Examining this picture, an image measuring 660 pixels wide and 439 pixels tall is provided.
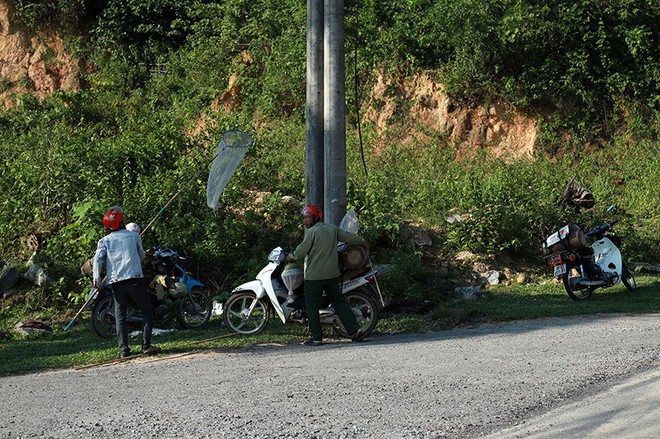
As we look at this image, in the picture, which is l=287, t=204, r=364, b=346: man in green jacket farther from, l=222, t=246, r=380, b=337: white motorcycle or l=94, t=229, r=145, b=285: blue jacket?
l=94, t=229, r=145, b=285: blue jacket

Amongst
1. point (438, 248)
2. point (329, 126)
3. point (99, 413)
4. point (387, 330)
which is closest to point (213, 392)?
point (99, 413)

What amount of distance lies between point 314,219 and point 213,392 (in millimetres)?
3464

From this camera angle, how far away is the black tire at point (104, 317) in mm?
11477

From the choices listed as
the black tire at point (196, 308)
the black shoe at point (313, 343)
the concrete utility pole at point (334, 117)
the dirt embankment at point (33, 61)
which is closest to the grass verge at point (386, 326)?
the black tire at point (196, 308)

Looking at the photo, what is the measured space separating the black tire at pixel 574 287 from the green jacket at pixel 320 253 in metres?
4.59

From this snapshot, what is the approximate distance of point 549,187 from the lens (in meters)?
16.8

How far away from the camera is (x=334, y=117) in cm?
1188

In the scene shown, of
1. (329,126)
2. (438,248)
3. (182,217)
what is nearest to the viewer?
(329,126)

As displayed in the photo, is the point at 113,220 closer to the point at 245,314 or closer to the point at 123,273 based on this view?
the point at 123,273

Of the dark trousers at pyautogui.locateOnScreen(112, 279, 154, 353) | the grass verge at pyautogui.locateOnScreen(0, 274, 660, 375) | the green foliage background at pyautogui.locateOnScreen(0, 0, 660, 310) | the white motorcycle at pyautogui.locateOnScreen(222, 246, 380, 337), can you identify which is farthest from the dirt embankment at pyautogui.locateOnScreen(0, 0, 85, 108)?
the dark trousers at pyautogui.locateOnScreen(112, 279, 154, 353)

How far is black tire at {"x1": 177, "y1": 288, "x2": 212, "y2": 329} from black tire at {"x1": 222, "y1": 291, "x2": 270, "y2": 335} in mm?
1210

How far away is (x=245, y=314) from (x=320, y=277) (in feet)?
4.51

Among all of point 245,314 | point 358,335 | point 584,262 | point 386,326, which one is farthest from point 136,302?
point 584,262

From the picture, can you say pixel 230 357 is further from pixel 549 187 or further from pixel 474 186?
pixel 549 187
